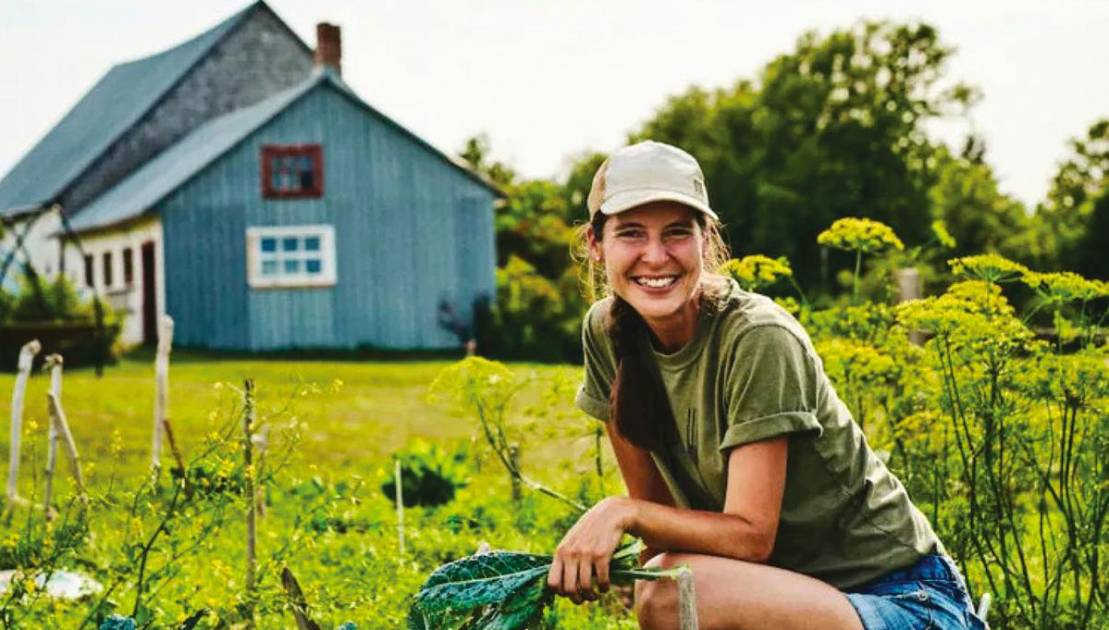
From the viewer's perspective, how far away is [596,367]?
3695 mm

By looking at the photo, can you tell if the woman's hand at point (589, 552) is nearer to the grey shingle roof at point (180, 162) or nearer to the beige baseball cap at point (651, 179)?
the beige baseball cap at point (651, 179)

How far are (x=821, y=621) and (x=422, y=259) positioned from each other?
87.1ft

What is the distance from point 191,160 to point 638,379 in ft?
93.2

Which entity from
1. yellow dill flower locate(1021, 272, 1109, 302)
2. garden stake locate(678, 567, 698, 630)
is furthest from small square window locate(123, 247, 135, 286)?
garden stake locate(678, 567, 698, 630)

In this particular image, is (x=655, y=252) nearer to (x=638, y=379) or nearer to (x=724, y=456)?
(x=638, y=379)

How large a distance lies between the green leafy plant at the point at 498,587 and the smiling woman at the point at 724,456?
71 millimetres

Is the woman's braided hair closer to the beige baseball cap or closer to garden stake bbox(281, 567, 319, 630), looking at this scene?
the beige baseball cap

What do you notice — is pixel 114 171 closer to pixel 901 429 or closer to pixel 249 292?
pixel 249 292

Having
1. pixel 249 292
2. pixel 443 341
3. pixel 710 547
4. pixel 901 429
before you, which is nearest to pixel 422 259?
pixel 443 341

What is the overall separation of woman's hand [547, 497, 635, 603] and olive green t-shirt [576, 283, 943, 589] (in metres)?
0.29

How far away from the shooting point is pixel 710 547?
10.4 feet

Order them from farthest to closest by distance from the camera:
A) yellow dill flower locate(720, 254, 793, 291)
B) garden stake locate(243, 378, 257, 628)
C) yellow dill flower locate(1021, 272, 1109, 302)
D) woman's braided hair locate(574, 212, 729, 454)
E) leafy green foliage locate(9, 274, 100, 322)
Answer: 1. leafy green foliage locate(9, 274, 100, 322)
2. yellow dill flower locate(720, 254, 793, 291)
3. yellow dill flower locate(1021, 272, 1109, 302)
4. garden stake locate(243, 378, 257, 628)
5. woman's braided hair locate(574, 212, 729, 454)

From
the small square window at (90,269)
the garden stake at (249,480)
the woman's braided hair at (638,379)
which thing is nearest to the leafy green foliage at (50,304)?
the small square window at (90,269)

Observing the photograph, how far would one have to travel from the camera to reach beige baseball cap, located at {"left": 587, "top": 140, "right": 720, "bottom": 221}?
10.7 feet
